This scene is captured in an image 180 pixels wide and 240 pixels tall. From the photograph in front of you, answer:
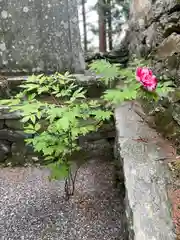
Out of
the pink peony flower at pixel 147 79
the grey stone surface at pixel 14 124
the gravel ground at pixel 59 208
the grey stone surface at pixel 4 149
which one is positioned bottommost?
the gravel ground at pixel 59 208

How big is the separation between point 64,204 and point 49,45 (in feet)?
5.50

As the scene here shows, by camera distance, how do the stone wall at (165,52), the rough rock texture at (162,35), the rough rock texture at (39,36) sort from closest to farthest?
the stone wall at (165,52)
the rough rock texture at (162,35)
the rough rock texture at (39,36)

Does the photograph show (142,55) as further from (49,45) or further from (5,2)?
(5,2)

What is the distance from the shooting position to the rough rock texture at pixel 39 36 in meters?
2.86

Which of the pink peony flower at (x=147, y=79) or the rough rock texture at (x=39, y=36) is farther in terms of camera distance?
the rough rock texture at (x=39, y=36)

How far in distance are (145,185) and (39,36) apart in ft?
6.91

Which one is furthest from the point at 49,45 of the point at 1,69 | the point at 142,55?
the point at 142,55

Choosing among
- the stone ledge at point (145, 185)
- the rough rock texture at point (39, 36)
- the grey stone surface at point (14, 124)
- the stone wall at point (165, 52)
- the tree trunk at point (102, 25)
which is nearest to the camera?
the stone ledge at point (145, 185)

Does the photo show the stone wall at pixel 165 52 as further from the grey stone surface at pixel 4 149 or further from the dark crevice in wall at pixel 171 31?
the grey stone surface at pixel 4 149

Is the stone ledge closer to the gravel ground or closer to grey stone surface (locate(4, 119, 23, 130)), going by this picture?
the gravel ground

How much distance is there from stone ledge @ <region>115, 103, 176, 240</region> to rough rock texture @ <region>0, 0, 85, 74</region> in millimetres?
1294

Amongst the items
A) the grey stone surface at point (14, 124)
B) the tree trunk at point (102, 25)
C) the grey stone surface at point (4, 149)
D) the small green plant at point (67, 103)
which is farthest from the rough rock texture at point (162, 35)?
the tree trunk at point (102, 25)

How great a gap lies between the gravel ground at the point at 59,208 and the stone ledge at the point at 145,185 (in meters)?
0.37

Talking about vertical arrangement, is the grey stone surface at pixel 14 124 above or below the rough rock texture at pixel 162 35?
below
